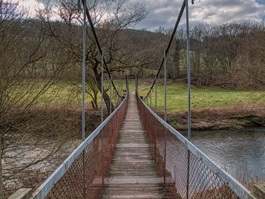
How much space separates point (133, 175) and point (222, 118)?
57.6ft

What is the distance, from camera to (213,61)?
42.0m

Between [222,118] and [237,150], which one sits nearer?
[237,150]

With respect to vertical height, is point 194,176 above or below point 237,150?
above

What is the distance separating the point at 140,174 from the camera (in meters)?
4.47

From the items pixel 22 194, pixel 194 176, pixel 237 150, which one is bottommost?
pixel 237 150

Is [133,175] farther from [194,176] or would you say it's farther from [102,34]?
[102,34]

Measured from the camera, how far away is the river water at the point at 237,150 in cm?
934

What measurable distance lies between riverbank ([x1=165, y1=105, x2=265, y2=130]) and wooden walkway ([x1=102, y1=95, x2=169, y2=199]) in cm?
1288

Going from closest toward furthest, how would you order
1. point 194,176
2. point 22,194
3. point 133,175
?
point 22,194, point 194,176, point 133,175

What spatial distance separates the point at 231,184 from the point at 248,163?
33.2 ft

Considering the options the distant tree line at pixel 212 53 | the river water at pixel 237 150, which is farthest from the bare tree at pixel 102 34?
the distant tree line at pixel 212 53

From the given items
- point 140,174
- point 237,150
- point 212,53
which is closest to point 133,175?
point 140,174

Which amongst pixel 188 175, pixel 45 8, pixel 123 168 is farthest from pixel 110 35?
pixel 188 175

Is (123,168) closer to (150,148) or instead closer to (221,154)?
(150,148)
